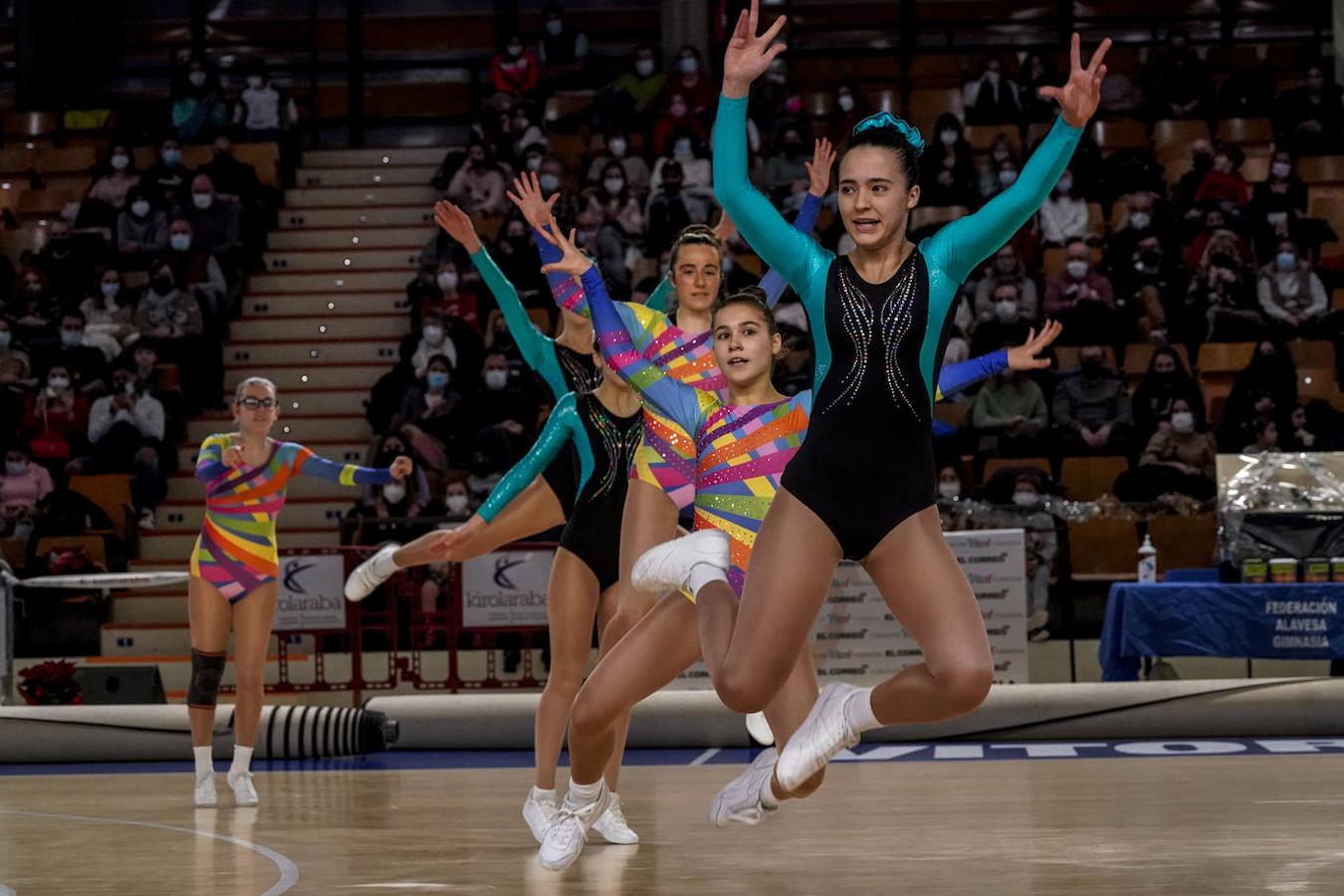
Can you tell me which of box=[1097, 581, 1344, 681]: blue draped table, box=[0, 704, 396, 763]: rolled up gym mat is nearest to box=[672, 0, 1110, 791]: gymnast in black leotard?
box=[0, 704, 396, 763]: rolled up gym mat

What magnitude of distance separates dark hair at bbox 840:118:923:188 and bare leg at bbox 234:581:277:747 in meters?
4.08

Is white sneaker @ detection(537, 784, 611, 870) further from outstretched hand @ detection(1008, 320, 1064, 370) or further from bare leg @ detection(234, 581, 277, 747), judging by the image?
bare leg @ detection(234, 581, 277, 747)

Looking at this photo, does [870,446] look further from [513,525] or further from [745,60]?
[513,525]

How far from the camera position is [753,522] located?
5020mm

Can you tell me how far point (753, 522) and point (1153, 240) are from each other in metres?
10.0

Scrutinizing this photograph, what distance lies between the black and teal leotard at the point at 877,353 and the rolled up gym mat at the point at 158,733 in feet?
18.1

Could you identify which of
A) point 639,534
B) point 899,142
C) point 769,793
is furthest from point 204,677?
point 899,142

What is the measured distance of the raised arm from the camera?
6.20 metres

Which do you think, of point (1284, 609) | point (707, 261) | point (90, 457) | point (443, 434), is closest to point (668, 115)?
point (443, 434)

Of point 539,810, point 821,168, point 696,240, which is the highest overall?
point 821,168

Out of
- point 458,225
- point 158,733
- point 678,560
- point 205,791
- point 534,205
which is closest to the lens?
point 678,560

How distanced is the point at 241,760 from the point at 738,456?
137 inches

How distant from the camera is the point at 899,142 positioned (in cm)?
445

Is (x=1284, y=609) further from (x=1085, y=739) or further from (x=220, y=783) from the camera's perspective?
(x=220, y=783)
